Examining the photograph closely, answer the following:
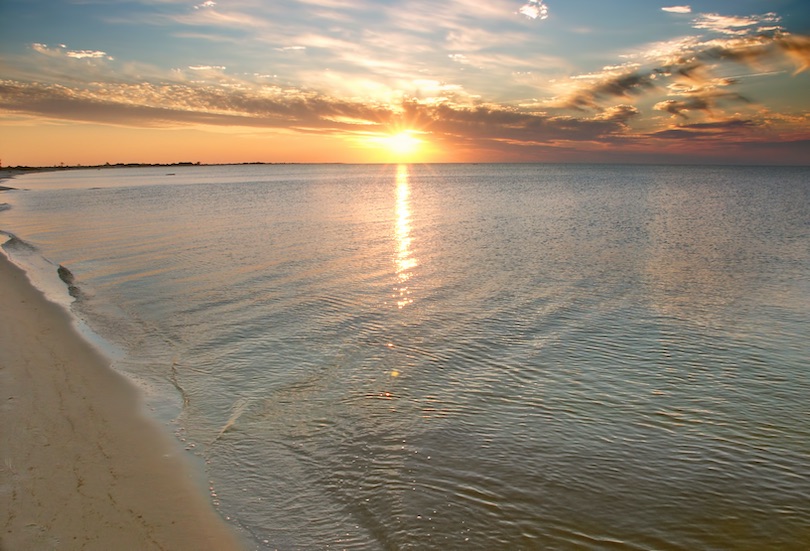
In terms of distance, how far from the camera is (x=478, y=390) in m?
10.4

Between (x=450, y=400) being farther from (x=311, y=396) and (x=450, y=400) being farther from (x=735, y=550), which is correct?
(x=735, y=550)

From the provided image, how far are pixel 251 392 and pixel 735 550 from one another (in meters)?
8.31

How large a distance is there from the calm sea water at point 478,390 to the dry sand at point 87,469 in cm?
44

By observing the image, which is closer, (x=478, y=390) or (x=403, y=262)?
(x=478, y=390)

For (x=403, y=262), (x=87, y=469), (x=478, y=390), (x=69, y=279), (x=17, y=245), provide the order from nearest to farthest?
(x=87, y=469)
(x=478, y=390)
(x=69, y=279)
(x=403, y=262)
(x=17, y=245)

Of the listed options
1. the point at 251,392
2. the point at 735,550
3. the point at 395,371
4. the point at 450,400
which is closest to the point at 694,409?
the point at 735,550

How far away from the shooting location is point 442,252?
27328 mm

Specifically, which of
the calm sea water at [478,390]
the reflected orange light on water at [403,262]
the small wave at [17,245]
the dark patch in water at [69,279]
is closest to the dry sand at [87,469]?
the calm sea water at [478,390]

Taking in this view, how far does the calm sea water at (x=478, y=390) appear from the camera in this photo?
6.71 meters

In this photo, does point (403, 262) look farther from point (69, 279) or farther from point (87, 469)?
point (87, 469)

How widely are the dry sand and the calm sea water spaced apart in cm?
44

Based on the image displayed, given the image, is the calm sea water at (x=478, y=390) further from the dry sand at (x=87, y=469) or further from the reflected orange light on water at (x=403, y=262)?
the dry sand at (x=87, y=469)

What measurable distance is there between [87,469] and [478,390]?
687cm

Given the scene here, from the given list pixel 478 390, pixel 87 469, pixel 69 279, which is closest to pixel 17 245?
pixel 69 279
